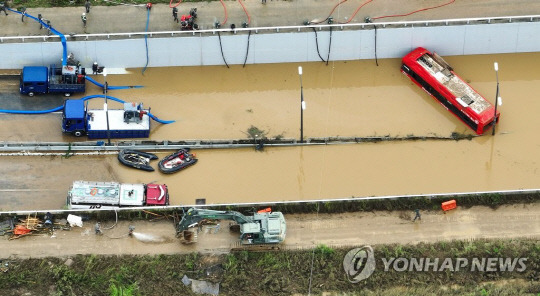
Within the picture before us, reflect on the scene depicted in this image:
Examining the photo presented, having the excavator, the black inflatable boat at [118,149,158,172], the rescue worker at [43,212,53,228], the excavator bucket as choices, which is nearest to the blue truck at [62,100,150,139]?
the black inflatable boat at [118,149,158,172]

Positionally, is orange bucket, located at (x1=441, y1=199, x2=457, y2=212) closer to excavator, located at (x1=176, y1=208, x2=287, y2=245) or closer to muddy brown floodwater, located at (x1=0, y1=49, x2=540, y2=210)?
muddy brown floodwater, located at (x1=0, y1=49, x2=540, y2=210)

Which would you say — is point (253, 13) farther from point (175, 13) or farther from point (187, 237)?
point (187, 237)

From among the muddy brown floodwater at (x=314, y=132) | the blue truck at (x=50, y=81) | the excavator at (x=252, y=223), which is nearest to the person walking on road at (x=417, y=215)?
the muddy brown floodwater at (x=314, y=132)

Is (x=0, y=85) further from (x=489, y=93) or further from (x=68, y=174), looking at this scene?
(x=489, y=93)

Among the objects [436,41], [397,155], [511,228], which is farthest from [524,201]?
[436,41]

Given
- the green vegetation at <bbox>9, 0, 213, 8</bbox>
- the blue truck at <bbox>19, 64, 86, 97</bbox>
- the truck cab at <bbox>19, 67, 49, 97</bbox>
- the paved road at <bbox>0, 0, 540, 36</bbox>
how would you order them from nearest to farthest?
the truck cab at <bbox>19, 67, 49, 97</bbox> < the blue truck at <bbox>19, 64, 86, 97</bbox> < the paved road at <bbox>0, 0, 540, 36</bbox> < the green vegetation at <bbox>9, 0, 213, 8</bbox>

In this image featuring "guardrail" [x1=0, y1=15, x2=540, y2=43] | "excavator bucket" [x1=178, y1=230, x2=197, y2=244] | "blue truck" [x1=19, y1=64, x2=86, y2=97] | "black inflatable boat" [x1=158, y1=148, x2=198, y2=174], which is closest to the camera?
"excavator bucket" [x1=178, y1=230, x2=197, y2=244]

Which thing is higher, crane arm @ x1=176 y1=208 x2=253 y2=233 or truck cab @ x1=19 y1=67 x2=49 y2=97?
truck cab @ x1=19 y1=67 x2=49 y2=97

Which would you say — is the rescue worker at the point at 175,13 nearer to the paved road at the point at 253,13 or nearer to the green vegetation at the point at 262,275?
the paved road at the point at 253,13
